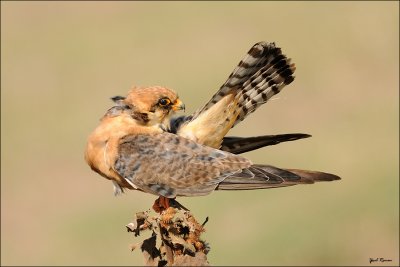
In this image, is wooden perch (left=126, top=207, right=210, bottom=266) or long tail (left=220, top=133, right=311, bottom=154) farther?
long tail (left=220, top=133, right=311, bottom=154)

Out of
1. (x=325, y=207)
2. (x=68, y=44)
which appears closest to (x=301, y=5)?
(x=68, y=44)

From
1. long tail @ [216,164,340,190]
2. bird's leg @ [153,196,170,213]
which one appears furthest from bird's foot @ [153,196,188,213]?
long tail @ [216,164,340,190]

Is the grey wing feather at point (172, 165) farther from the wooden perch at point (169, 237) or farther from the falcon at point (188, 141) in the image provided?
the wooden perch at point (169, 237)

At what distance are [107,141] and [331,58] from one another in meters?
13.6

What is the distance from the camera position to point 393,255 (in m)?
14.5

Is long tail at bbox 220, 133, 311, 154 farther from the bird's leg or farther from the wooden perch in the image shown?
the wooden perch

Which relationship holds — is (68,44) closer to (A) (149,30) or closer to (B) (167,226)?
(A) (149,30)

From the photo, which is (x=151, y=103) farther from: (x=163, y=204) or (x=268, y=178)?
(x=268, y=178)

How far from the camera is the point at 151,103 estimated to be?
9.12 meters

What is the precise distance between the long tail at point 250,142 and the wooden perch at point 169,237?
192 cm

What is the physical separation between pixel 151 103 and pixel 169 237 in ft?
6.33

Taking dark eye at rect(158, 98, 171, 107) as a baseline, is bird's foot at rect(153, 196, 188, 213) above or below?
below

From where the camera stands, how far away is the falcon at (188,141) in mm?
8984

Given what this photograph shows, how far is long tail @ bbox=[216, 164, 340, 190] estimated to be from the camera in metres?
8.52
